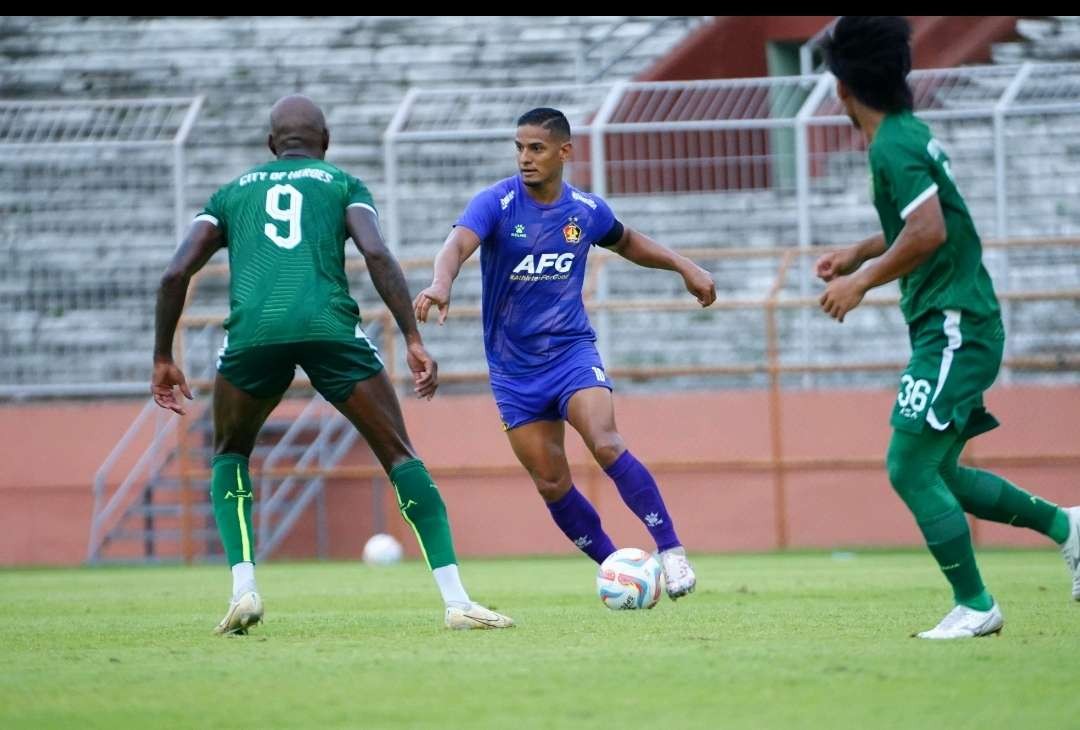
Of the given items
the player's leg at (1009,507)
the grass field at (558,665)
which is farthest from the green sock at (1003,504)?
the grass field at (558,665)

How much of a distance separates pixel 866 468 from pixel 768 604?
29.6 feet

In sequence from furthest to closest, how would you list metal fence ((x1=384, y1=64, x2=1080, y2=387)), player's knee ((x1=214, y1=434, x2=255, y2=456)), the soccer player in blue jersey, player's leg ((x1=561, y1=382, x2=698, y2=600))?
metal fence ((x1=384, y1=64, x2=1080, y2=387)), the soccer player in blue jersey, player's leg ((x1=561, y1=382, x2=698, y2=600)), player's knee ((x1=214, y1=434, x2=255, y2=456))

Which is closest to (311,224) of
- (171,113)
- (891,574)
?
(891,574)

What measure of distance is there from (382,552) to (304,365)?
10090 mm

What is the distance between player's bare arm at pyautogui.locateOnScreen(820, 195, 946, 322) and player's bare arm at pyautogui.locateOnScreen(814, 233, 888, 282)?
232 millimetres

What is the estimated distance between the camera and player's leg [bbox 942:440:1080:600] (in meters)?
7.69

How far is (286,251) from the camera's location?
7965 millimetres

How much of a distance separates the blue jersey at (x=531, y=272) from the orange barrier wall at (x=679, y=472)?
8734 mm

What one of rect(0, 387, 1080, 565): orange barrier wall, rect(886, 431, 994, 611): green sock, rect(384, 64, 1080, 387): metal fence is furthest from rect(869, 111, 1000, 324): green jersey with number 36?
rect(384, 64, 1080, 387): metal fence

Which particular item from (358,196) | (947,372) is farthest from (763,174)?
(947,372)

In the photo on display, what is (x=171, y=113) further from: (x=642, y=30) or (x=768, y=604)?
(x=768, y=604)

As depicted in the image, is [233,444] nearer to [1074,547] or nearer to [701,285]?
[701,285]

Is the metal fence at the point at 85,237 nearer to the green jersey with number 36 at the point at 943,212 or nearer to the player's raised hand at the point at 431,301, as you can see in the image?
the player's raised hand at the point at 431,301

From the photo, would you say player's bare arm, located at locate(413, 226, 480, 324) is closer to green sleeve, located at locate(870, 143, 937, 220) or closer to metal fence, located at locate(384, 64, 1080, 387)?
green sleeve, located at locate(870, 143, 937, 220)
